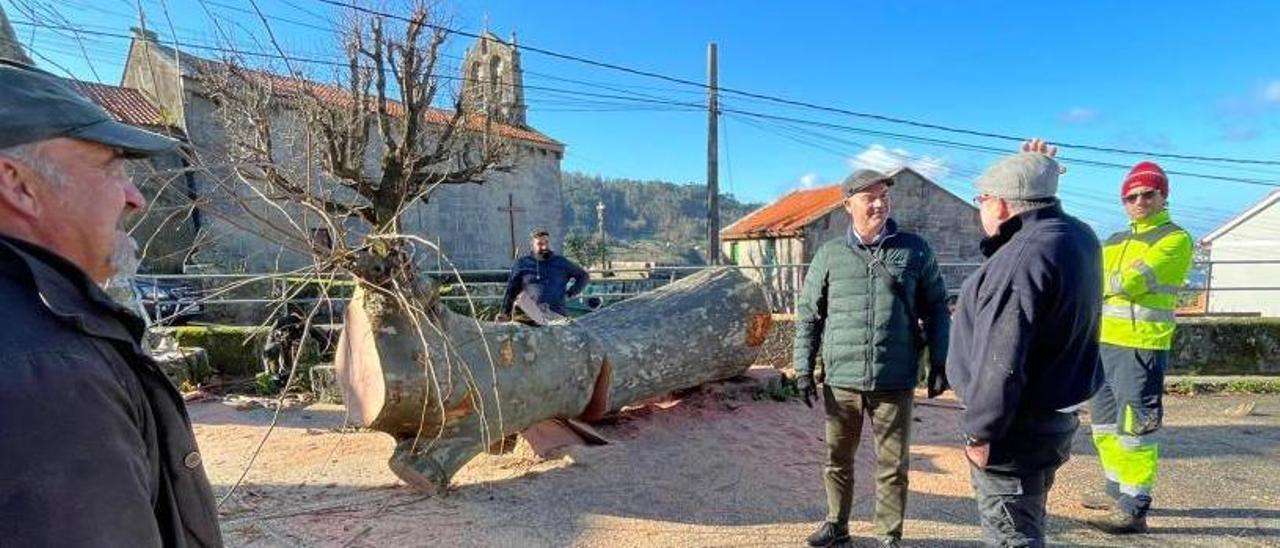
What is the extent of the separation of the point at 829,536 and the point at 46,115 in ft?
10.2

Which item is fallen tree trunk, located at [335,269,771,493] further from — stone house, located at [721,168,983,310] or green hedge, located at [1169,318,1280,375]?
stone house, located at [721,168,983,310]

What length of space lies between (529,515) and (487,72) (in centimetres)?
1509

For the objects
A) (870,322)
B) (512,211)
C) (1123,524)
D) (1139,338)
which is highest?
(512,211)

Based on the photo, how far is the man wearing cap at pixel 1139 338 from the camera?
10.9 feet

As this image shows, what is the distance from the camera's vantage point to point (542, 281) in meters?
6.63

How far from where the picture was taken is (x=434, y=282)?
342 centimetres

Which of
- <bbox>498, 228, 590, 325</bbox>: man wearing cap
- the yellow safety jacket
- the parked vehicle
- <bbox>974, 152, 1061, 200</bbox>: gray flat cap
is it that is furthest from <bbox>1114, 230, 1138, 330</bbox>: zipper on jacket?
the parked vehicle

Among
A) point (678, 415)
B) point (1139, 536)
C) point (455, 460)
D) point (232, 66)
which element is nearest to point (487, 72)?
point (232, 66)

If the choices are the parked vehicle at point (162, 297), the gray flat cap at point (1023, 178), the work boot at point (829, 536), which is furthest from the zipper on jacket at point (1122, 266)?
the parked vehicle at point (162, 297)

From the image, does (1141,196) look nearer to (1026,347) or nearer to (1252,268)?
(1026,347)

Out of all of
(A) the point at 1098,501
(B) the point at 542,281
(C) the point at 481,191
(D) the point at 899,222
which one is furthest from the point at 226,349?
(D) the point at 899,222

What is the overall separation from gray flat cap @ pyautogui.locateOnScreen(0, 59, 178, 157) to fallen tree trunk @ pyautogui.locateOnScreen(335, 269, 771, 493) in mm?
1988

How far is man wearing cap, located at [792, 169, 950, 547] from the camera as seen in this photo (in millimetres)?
3010

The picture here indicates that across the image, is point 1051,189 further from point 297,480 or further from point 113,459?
point 297,480
